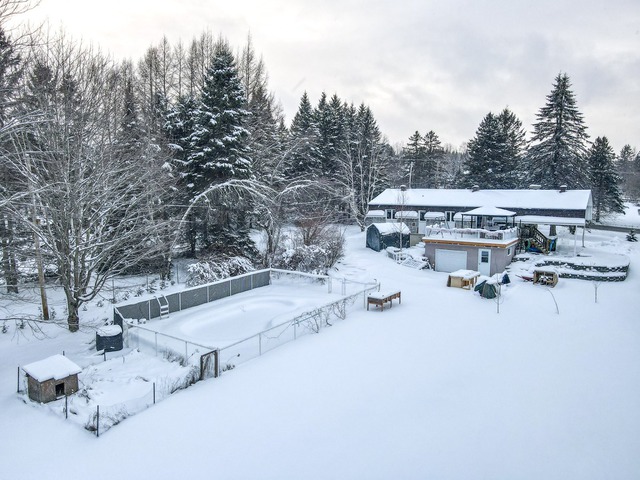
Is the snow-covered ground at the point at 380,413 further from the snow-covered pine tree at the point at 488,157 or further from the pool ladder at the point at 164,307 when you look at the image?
the snow-covered pine tree at the point at 488,157

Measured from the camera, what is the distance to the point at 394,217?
3656 cm

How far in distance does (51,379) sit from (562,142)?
43.9 meters

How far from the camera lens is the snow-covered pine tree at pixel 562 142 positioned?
3838 cm

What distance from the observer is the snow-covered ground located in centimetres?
661

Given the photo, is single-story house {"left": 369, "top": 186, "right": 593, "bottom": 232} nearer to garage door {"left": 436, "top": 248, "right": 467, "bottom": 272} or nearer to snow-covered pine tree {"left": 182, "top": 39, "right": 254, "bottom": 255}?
garage door {"left": 436, "top": 248, "right": 467, "bottom": 272}

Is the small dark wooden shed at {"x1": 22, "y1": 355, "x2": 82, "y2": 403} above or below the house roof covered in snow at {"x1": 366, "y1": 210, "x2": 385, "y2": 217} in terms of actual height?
below

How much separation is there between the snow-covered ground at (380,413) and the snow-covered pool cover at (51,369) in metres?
0.71

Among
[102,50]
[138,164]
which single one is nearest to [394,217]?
[138,164]

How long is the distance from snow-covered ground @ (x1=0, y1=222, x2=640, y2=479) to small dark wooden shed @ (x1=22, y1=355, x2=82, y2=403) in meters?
0.30

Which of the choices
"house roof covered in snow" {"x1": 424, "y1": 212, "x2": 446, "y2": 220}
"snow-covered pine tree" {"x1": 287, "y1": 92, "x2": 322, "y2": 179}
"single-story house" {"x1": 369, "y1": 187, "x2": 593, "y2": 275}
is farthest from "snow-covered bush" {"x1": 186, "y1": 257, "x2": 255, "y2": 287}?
"house roof covered in snow" {"x1": 424, "y1": 212, "x2": 446, "y2": 220}

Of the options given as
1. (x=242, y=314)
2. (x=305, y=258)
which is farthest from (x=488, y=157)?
(x=242, y=314)

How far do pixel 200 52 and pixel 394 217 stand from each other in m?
23.0

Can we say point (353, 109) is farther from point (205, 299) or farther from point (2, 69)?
point (2, 69)

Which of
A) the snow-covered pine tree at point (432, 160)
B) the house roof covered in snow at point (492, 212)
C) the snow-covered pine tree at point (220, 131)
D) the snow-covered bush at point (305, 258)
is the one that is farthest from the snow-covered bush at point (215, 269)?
the snow-covered pine tree at point (432, 160)
